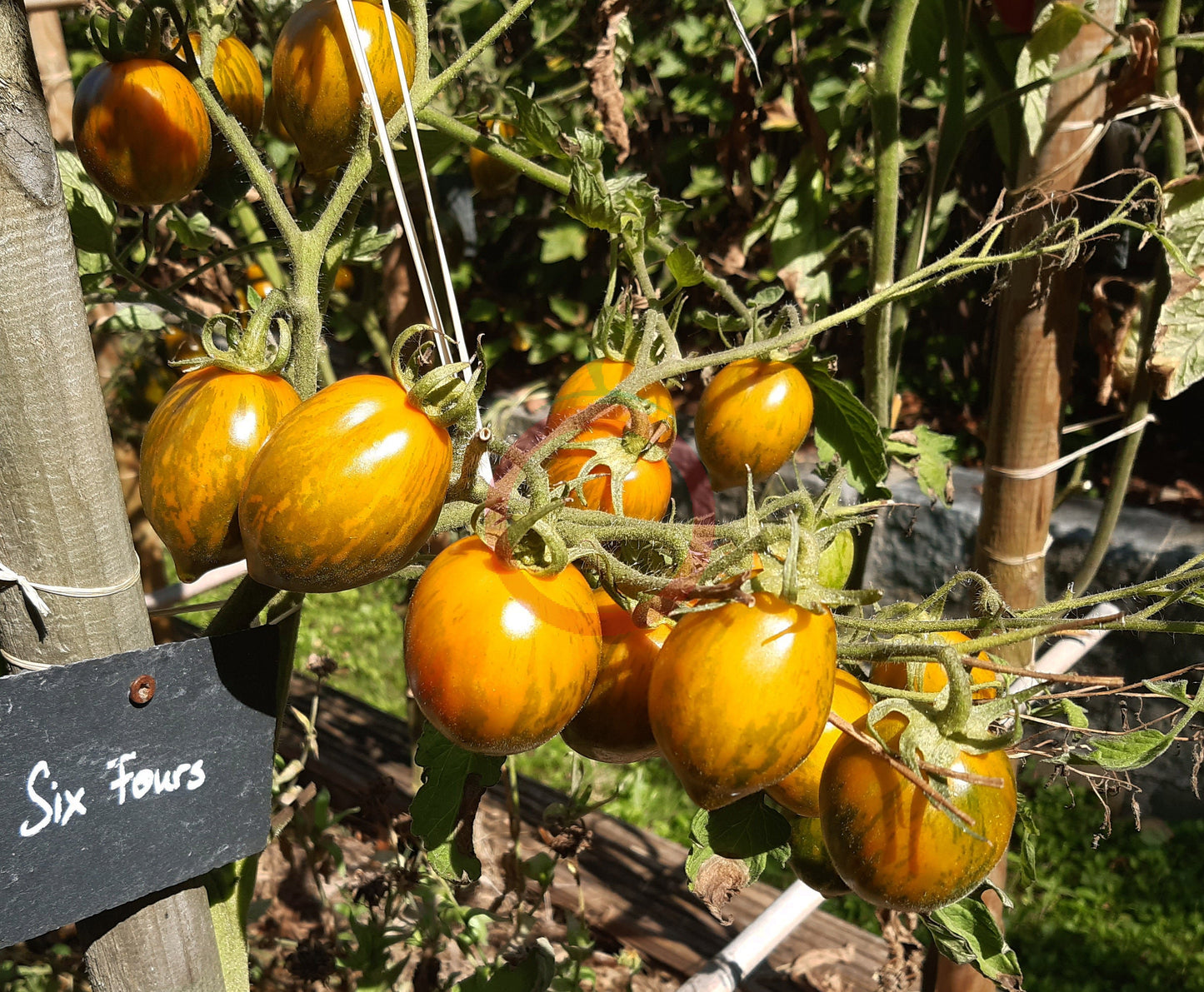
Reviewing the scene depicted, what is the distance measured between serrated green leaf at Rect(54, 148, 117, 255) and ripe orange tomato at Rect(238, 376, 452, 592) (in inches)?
23.8

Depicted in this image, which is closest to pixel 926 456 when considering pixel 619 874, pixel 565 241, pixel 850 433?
pixel 850 433

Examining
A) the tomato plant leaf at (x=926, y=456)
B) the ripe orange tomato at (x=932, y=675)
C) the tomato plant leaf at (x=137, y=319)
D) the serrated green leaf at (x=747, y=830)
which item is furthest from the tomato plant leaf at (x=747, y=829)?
the tomato plant leaf at (x=137, y=319)

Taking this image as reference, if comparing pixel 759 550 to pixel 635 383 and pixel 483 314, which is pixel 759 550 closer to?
pixel 635 383

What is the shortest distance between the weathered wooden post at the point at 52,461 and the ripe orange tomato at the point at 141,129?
131mm

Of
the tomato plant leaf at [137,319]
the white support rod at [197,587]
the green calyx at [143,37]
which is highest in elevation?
the green calyx at [143,37]

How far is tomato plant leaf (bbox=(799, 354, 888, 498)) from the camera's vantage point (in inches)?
35.8

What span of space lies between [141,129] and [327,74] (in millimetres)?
151

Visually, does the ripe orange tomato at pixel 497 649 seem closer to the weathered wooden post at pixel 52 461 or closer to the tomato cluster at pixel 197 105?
the weathered wooden post at pixel 52 461

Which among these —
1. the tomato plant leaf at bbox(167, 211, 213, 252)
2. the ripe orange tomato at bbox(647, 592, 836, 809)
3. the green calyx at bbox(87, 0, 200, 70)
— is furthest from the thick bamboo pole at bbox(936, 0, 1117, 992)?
the tomato plant leaf at bbox(167, 211, 213, 252)

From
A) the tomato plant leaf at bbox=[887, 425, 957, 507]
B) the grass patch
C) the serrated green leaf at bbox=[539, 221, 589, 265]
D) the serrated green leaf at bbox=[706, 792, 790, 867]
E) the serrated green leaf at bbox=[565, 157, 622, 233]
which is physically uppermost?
the serrated green leaf at bbox=[565, 157, 622, 233]

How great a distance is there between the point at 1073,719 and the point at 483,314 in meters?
3.08

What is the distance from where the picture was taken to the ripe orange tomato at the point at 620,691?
0.61m

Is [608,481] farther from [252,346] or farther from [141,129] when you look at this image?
[141,129]

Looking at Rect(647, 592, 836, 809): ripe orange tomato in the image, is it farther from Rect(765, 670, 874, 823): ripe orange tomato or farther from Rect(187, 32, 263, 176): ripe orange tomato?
Rect(187, 32, 263, 176): ripe orange tomato
